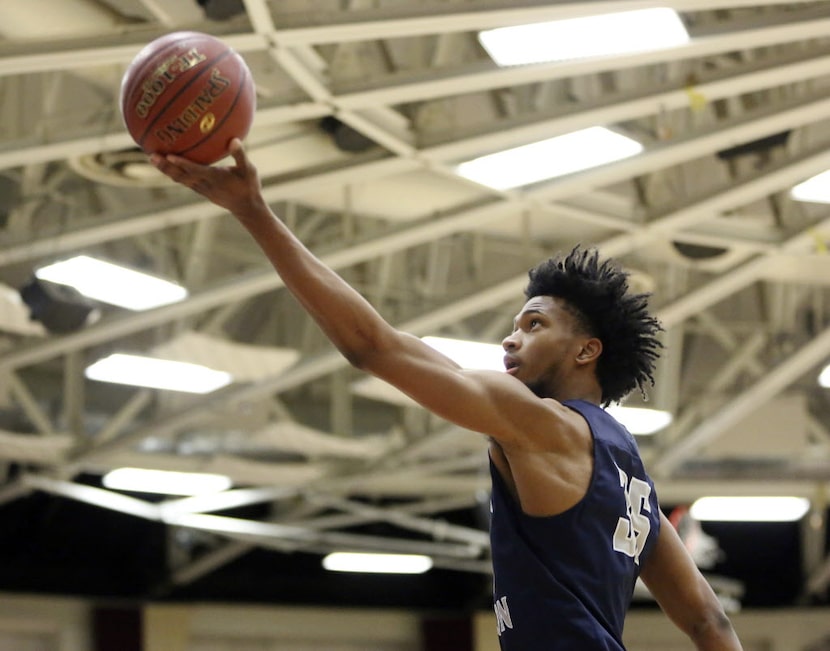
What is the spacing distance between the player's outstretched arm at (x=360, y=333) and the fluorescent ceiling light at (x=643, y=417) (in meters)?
11.1

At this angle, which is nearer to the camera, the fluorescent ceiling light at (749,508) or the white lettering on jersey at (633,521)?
the white lettering on jersey at (633,521)

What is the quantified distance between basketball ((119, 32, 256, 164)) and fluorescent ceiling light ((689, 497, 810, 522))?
15550mm

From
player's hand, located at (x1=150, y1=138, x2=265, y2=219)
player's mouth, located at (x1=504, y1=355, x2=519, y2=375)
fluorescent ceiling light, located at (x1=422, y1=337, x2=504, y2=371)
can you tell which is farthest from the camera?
fluorescent ceiling light, located at (x1=422, y1=337, x2=504, y2=371)

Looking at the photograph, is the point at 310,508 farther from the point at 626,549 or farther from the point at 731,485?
the point at 626,549

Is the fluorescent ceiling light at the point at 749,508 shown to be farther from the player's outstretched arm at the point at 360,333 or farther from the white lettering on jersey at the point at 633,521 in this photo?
the player's outstretched arm at the point at 360,333

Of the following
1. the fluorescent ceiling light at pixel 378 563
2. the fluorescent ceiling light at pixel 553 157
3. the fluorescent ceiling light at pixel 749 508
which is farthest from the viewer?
the fluorescent ceiling light at pixel 378 563

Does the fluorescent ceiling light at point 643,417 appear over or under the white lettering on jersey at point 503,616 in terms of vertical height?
over

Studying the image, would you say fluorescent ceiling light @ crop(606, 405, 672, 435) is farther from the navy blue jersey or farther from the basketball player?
the navy blue jersey

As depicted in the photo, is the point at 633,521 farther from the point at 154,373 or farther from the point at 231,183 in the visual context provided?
the point at 154,373

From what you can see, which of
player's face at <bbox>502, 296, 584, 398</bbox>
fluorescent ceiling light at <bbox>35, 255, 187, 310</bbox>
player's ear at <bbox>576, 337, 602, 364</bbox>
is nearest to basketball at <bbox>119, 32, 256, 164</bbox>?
player's face at <bbox>502, 296, 584, 398</bbox>

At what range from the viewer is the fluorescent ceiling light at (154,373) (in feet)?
38.2

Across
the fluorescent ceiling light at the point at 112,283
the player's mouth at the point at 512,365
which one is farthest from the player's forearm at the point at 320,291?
the fluorescent ceiling light at the point at 112,283

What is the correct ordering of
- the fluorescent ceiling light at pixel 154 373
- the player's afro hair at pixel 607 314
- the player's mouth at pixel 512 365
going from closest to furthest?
the player's mouth at pixel 512 365, the player's afro hair at pixel 607 314, the fluorescent ceiling light at pixel 154 373

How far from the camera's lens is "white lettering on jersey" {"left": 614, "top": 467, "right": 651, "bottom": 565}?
3301 mm
